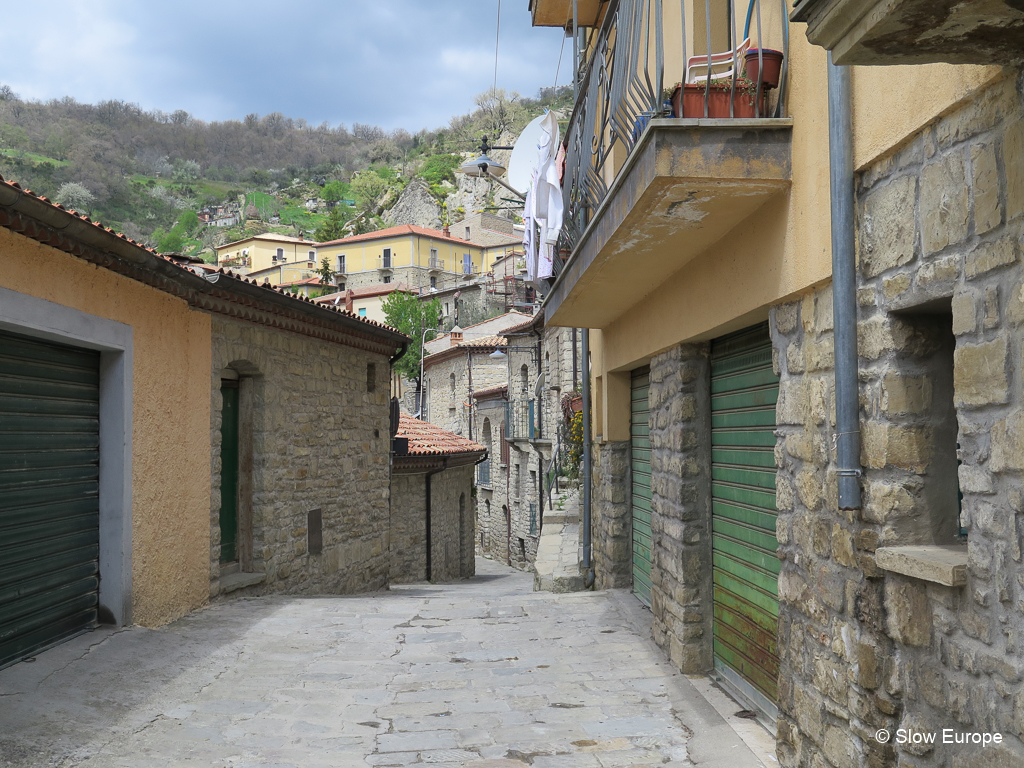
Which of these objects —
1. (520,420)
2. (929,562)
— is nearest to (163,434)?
(929,562)

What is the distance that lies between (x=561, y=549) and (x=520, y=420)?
1621cm

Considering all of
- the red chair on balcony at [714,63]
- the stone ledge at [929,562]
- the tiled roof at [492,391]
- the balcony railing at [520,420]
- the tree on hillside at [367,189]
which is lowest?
the stone ledge at [929,562]

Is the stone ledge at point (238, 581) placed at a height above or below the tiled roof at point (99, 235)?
below

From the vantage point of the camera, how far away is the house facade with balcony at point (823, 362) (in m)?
2.19

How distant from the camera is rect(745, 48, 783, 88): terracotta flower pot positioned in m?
3.55

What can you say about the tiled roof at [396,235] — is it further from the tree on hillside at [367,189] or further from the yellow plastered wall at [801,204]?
the yellow plastered wall at [801,204]

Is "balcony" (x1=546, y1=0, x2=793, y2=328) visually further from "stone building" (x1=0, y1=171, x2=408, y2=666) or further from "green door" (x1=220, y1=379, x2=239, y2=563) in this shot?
"green door" (x1=220, y1=379, x2=239, y2=563)

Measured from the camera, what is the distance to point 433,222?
267 ft

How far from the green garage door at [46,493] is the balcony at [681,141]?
3730 millimetres

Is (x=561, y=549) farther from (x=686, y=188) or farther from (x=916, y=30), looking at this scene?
(x=916, y=30)

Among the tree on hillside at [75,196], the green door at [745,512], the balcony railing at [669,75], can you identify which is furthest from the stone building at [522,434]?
the tree on hillside at [75,196]

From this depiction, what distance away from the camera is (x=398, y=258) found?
66625 millimetres

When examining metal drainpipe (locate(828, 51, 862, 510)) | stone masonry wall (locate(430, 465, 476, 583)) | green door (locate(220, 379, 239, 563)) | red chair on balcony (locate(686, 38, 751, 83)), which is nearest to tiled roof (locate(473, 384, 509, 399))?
stone masonry wall (locate(430, 465, 476, 583))

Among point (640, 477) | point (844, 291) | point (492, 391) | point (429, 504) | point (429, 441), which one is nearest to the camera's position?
point (844, 291)
